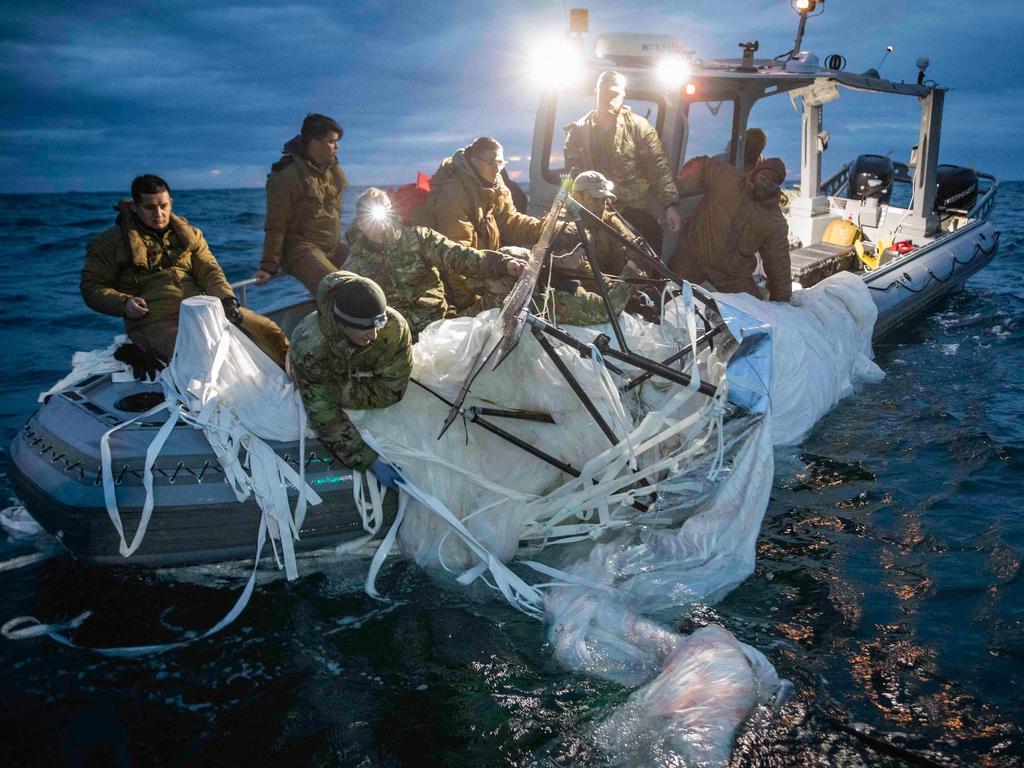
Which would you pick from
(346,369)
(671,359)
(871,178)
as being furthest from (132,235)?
(871,178)

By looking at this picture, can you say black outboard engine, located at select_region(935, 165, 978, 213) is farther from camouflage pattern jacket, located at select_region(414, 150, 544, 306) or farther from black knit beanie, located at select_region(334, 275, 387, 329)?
black knit beanie, located at select_region(334, 275, 387, 329)

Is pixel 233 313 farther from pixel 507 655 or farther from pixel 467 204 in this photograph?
pixel 507 655

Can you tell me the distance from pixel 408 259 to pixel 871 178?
8.41 m

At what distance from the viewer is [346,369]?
3.90 meters

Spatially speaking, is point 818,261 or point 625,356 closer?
point 625,356

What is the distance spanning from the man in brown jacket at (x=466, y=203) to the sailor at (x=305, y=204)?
91 centimetres

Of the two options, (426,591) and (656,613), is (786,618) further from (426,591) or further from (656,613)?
(426,591)

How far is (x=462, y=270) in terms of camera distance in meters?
4.42

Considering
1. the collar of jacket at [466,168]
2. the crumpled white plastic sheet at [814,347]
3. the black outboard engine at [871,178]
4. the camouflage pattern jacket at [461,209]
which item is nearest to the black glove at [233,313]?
the camouflage pattern jacket at [461,209]

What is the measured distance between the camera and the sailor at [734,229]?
5.99 metres

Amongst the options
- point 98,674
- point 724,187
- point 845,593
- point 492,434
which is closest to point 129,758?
point 98,674

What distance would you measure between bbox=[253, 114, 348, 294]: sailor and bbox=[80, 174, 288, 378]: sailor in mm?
609

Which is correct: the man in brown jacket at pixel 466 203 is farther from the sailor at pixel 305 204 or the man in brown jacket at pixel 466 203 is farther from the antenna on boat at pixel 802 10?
the antenna on boat at pixel 802 10

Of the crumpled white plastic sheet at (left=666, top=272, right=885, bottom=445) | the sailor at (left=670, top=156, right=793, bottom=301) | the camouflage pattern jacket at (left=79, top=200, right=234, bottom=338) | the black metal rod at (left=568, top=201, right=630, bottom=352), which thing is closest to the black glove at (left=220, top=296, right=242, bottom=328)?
the camouflage pattern jacket at (left=79, top=200, right=234, bottom=338)
